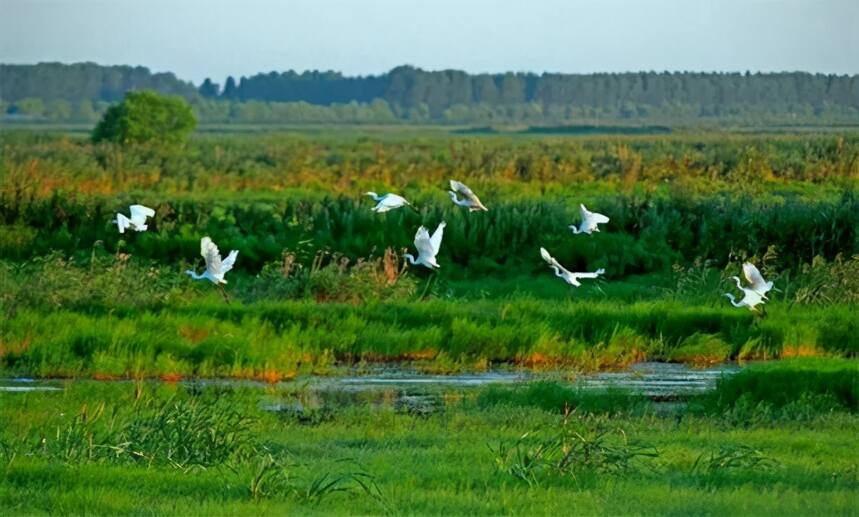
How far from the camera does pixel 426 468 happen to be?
943 cm

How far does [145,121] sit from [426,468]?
44476mm

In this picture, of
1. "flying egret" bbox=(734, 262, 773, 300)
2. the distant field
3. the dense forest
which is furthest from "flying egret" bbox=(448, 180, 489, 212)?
the dense forest

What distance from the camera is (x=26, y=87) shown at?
5959cm

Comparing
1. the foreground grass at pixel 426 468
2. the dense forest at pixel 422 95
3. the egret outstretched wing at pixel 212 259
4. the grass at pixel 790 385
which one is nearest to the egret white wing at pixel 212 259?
A: the egret outstretched wing at pixel 212 259

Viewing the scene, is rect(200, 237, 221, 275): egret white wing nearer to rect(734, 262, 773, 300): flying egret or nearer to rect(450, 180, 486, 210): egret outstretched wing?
rect(450, 180, 486, 210): egret outstretched wing

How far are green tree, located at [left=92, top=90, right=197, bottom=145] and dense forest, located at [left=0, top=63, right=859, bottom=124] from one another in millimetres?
6082

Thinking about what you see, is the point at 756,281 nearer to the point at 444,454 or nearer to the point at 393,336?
the point at 393,336

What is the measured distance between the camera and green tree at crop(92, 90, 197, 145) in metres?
52.1

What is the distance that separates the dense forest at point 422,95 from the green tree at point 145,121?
20.0 feet

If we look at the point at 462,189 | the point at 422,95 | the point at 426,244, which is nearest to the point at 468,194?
the point at 462,189

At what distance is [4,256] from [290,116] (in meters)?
46.3

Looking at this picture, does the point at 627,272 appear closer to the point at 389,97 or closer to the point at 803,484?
the point at 803,484

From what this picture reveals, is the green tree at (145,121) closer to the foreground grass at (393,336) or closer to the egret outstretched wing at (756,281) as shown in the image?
the foreground grass at (393,336)

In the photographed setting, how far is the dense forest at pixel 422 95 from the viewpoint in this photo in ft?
198
